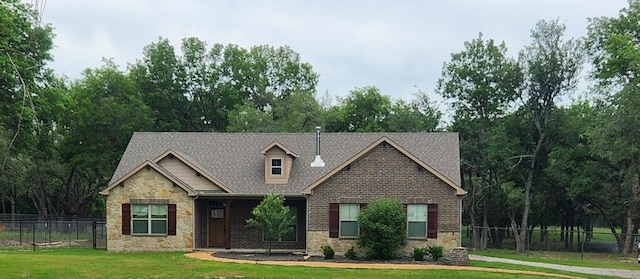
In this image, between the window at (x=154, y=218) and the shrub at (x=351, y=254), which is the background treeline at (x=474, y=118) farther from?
the shrub at (x=351, y=254)

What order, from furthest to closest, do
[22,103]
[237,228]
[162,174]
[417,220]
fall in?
[237,228]
[162,174]
[417,220]
[22,103]

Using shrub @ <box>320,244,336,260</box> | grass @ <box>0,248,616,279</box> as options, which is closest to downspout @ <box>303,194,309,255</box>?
shrub @ <box>320,244,336,260</box>

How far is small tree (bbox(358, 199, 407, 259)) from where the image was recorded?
25.5 metres

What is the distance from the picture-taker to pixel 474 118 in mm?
43938

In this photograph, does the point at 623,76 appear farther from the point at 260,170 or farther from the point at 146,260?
the point at 146,260

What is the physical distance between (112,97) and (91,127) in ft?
10.1

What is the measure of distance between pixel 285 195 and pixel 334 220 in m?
2.68

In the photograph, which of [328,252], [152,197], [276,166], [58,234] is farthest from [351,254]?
[58,234]

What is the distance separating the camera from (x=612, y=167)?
131ft

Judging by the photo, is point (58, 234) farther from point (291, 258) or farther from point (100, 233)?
point (291, 258)

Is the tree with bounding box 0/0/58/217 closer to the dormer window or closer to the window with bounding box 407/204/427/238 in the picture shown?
the dormer window

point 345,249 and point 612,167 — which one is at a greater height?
point 612,167

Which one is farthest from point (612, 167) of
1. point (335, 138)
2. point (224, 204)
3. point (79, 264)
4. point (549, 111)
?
point (79, 264)

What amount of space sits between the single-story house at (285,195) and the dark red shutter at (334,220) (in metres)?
0.04
